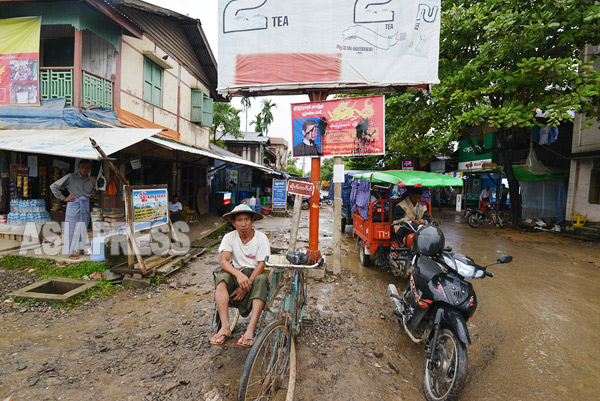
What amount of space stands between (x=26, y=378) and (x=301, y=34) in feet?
20.1

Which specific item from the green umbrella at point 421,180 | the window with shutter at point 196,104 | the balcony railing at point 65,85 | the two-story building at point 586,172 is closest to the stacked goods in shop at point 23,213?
the balcony railing at point 65,85

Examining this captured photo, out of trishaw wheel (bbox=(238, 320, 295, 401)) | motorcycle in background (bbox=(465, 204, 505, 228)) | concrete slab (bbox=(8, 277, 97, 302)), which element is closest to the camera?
trishaw wheel (bbox=(238, 320, 295, 401))

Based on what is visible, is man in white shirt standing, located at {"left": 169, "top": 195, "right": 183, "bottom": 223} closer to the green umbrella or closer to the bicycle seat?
the green umbrella

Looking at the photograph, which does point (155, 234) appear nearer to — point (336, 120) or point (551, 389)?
point (336, 120)

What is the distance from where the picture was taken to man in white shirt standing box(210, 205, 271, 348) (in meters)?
2.83

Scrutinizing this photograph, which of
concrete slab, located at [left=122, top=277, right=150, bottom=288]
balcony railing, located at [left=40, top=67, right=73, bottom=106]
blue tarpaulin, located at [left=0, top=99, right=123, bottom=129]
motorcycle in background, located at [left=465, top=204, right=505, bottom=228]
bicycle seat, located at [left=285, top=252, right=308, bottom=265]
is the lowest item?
concrete slab, located at [left=122, top=277, right=150, bottom=288]

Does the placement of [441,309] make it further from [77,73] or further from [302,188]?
[77,73]

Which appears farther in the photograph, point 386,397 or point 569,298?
point 569,298

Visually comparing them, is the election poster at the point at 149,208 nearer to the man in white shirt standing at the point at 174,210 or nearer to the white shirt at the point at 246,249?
the white shirt at the point at 246,249

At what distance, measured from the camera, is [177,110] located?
38.4 ft

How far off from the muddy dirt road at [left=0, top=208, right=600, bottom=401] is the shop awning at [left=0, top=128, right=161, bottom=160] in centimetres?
237

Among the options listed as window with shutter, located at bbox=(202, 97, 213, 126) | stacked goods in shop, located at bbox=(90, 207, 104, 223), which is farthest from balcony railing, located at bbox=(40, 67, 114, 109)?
window with shutter, located at bbox=(202, 97, 213, 126)

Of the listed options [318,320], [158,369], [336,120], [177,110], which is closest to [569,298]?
[318,320]

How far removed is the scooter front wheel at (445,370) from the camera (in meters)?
2.27
